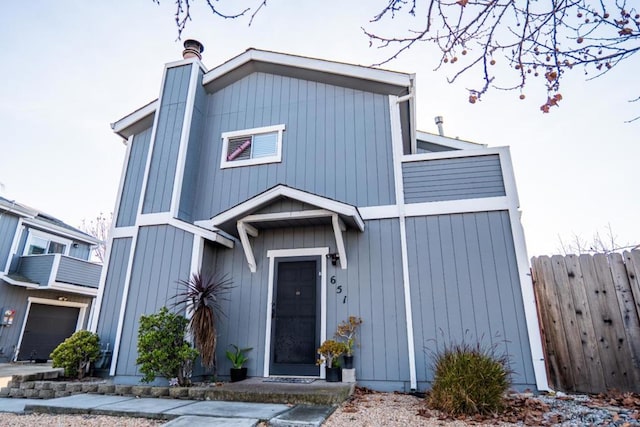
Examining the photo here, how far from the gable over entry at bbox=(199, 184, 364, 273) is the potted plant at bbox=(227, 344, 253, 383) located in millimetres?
1285

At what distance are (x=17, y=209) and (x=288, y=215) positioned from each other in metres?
11.3

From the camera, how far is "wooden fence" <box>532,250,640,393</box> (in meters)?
4.52

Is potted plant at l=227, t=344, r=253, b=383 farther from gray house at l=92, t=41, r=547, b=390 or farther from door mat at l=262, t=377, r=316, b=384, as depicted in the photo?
door mat at l=262, t=377, r=316, b=384

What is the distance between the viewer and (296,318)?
5.84m

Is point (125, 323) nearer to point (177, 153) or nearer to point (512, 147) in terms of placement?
point (177, 153)

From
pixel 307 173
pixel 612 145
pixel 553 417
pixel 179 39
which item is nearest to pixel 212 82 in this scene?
pixel 307 173

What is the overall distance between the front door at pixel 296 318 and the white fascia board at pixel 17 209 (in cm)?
1083

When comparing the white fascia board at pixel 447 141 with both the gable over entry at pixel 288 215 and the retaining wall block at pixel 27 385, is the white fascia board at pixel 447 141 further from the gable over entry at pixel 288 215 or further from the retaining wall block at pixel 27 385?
the retaining wall block at pixel 27 385

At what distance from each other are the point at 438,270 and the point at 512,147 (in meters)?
2.30

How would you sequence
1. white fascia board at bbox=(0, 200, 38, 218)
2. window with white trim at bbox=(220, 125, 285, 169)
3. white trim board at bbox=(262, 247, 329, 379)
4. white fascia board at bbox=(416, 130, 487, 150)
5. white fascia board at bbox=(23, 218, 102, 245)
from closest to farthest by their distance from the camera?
1. white trim board at bbox=(262, 247, 329, 379)
2. window with white trim at bbox=(220, 125, 285, 169)
3. white fascia board at bbox=(416, 130, 487, 150)
4. white fascia board at bbox=(0, 200, 38, 218)
5. white fascia board at bbox=(23, 218, 102, 245)

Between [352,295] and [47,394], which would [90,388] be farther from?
[352,295]

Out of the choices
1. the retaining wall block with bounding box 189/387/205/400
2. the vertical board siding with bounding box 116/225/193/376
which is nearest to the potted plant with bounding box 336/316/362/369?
the retaining wall block with bounding box 189/387/205/400

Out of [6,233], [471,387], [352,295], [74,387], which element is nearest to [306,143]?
[352,295]

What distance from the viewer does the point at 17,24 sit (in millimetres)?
3391
